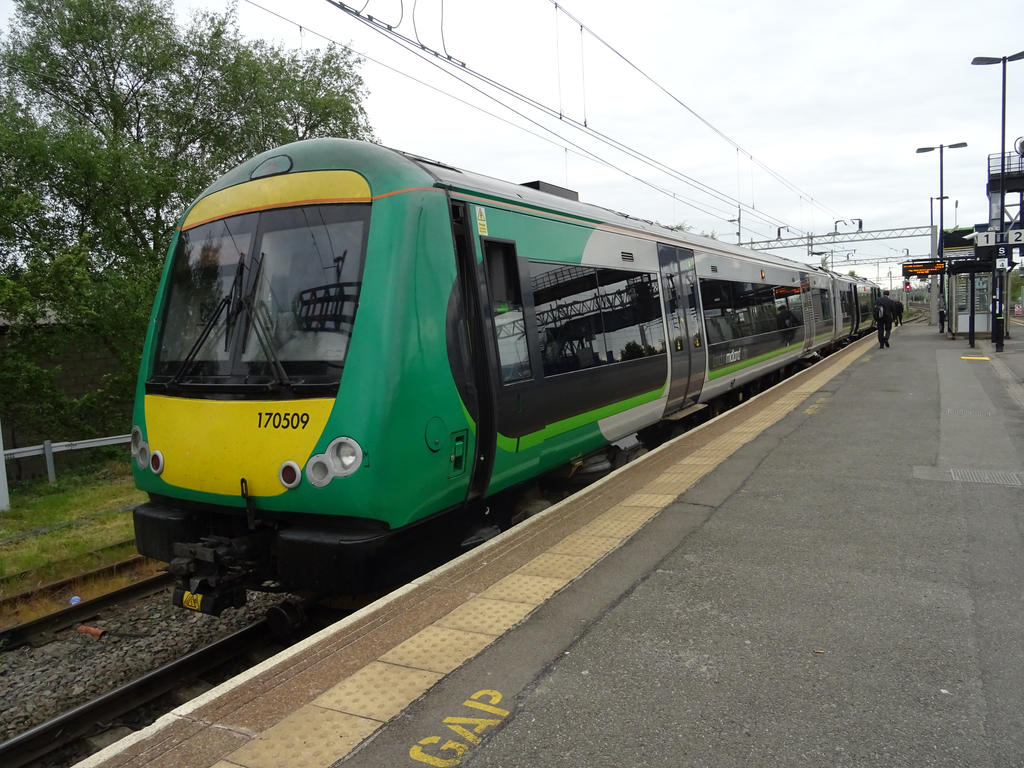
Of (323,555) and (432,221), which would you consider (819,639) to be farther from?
(432,221)

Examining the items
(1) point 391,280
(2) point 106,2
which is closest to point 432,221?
(1) point 391,280

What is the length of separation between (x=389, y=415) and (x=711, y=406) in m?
8.83

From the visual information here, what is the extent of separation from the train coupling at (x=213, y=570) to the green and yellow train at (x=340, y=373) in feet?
0.04

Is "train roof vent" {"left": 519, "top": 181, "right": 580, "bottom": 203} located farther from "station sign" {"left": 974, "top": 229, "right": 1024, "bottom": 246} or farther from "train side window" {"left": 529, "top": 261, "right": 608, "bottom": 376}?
"station sign" {"left": 974, "top": 229, "right": 1024, "bottom": 246}

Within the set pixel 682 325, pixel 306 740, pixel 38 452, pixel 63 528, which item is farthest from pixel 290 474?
pixel 38 452

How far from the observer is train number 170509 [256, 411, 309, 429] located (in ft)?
13.5

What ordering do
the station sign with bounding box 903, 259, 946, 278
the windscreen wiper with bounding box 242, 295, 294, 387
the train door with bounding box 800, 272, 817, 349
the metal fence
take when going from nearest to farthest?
1. the windscreen wiper with bounding box 242, 295, 294, 387
2. the metal fence
3. the train door with bounding box 800, 272, 817, 349
4. the station sign with bounding box 903, 259, 946, 278

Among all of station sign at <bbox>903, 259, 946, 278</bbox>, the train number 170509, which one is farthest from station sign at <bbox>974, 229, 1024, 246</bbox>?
the train number 170509

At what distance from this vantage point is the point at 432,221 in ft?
14.8

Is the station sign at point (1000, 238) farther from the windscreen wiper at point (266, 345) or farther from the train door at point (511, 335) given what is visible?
the windscreen wiper at point (266, 345)

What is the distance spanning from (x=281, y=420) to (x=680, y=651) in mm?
2490

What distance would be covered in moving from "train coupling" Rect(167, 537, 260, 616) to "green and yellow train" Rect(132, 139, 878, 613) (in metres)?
0.01

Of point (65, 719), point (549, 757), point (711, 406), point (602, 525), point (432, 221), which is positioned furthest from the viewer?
point (711, 406)

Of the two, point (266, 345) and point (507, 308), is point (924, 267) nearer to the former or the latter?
point (507, 308)
